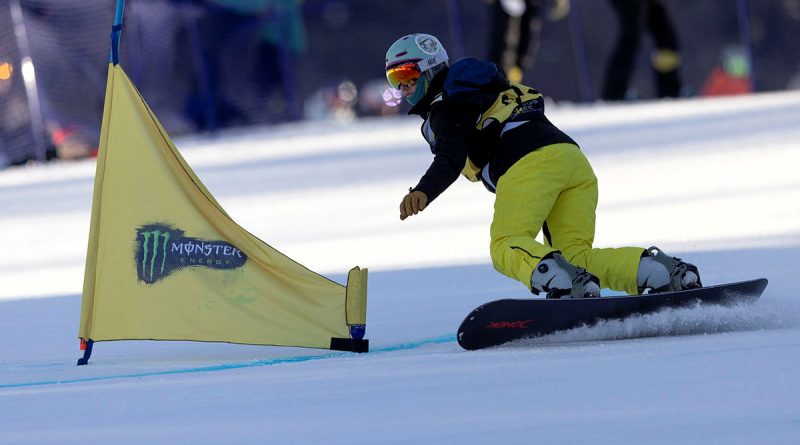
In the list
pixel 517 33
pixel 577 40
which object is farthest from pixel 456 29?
pixel 577 40

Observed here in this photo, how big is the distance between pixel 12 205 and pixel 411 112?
30.3 ft

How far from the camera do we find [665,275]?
5500 mm

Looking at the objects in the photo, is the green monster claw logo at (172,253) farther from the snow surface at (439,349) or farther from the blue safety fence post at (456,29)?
the blue safety fence post at (456,29)

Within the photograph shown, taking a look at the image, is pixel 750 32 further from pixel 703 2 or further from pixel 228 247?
pixel 228 247

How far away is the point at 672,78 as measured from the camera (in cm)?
1895

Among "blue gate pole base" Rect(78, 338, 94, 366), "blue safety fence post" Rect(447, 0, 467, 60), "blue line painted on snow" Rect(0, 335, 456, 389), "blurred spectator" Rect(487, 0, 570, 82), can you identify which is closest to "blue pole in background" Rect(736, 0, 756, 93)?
"blurred spectator" Rect(487, 0, 570, 82)

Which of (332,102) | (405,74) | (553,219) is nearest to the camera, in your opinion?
(405,74)

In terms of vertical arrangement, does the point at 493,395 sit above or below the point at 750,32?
below

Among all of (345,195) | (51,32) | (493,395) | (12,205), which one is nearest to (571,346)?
(493,395)

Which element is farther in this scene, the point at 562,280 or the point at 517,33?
the point at 517,33

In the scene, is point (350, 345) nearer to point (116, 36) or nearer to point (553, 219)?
point (553, 219)

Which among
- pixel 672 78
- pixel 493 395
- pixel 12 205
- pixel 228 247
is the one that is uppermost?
pixel 672 78

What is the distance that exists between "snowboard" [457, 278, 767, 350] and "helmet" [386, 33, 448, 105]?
3.51 ft

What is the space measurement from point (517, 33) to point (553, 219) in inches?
513
